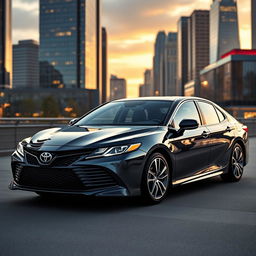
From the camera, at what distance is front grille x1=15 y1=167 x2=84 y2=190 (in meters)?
5.92

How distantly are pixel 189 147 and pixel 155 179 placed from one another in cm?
94

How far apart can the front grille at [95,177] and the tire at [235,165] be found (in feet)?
10.7

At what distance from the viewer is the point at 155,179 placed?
647 cm

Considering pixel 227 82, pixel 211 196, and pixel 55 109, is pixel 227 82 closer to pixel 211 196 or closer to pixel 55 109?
pixel 55 109

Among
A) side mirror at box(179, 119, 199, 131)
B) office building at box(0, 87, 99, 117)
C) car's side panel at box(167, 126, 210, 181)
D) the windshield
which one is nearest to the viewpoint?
car's side panel at box(167, 126, 210, 181)

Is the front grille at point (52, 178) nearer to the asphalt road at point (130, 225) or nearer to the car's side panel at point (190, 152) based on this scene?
the asphalt road at point (130, 225)

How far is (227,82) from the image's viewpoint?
117875mm

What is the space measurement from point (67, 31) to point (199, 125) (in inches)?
7384

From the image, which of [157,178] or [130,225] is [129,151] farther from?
[130,225]

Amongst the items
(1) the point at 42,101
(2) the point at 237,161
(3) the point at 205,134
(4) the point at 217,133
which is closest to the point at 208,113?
(4) the point at 217,133

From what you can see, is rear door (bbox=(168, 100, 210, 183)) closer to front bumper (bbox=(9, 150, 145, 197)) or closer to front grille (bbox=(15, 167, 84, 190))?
front bumper (bbox=(9, 150, 145, 197))

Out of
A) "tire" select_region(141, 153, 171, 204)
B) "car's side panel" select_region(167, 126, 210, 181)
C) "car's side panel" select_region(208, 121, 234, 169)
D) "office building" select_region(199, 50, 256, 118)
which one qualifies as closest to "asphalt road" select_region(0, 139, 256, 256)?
"tire" select_region(141, 153, 171, 204)

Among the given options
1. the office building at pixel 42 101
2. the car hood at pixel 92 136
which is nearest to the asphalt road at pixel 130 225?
the car hood at pixel 92 136

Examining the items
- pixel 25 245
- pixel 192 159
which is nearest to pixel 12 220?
pixel 25 245
